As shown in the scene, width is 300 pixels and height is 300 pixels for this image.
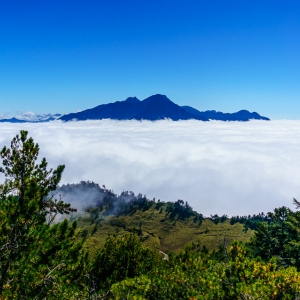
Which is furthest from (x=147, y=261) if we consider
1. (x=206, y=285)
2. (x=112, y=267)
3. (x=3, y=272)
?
(x=3, y=272)

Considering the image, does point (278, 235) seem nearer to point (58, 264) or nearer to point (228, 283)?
point (228, 283)

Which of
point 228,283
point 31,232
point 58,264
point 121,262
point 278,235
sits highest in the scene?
point 31,232

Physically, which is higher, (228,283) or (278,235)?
(228,283)

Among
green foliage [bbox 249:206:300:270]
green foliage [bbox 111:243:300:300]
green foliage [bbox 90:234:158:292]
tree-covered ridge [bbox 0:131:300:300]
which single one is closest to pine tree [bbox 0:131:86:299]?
tree-covered ridge [bbox 0:131:300:300]

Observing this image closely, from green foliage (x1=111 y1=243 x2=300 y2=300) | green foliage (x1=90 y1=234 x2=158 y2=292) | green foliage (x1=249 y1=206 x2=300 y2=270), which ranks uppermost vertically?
green foliage (x1=111 y1=243 x2=300 y2=300)

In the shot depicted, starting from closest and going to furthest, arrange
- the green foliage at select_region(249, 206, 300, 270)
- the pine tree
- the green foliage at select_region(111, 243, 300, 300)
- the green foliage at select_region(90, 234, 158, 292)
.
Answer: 1. the green foliage at select_region(111, 243, 300, 300)
2. the pine tree
3. the green foliage at select_region(90, 234, 158, 292)
4. the green foliage at select_region(249, 206, 300, 270)

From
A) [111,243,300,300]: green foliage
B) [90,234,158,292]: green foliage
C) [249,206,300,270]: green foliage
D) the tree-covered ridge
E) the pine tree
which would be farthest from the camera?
[249,206,300,270]: green foliage

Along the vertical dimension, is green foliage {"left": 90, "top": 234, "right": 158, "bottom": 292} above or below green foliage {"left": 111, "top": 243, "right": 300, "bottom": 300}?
below

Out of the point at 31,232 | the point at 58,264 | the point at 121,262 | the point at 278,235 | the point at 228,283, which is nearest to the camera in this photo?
the point at 31,232

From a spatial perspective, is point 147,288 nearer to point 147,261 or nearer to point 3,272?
point 3,272

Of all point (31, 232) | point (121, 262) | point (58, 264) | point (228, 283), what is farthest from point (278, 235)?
point (31, 232)

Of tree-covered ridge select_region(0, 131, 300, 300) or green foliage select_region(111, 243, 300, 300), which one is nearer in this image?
green foliage select_region(111, 243, 300, 300)

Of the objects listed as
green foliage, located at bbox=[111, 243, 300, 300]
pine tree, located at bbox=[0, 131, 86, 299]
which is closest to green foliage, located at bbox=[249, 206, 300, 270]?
green foliage, located at bbox=[111, 243, 300, 300]

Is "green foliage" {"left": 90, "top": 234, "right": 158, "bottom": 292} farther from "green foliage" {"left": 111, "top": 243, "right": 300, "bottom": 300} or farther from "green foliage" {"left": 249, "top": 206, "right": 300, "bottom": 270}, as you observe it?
"green foliage" {"left": 249, "top": 206, "right": 300, "bottom": 270}
